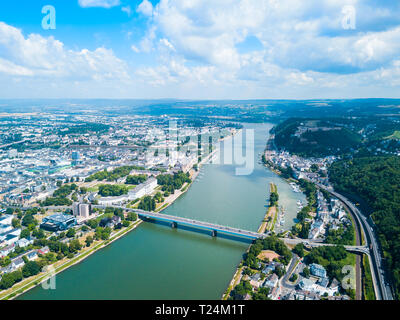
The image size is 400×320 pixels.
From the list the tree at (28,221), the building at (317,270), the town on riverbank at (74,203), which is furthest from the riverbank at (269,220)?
the tree at (28,221)

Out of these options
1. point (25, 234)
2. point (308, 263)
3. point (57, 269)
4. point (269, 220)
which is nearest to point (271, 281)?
point (308, 263)

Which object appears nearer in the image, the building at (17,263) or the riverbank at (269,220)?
the building at (17,263)

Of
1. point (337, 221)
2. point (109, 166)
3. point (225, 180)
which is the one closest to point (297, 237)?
point (337, 221)

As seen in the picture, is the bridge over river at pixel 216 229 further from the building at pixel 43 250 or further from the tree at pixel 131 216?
the building at pixel 43 250

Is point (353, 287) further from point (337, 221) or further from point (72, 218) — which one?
point (72, 218)

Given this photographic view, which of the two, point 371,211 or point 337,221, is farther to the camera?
point 371,211

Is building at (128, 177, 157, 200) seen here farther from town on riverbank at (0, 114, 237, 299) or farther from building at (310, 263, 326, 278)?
building at (310, 263, 326, 278)
